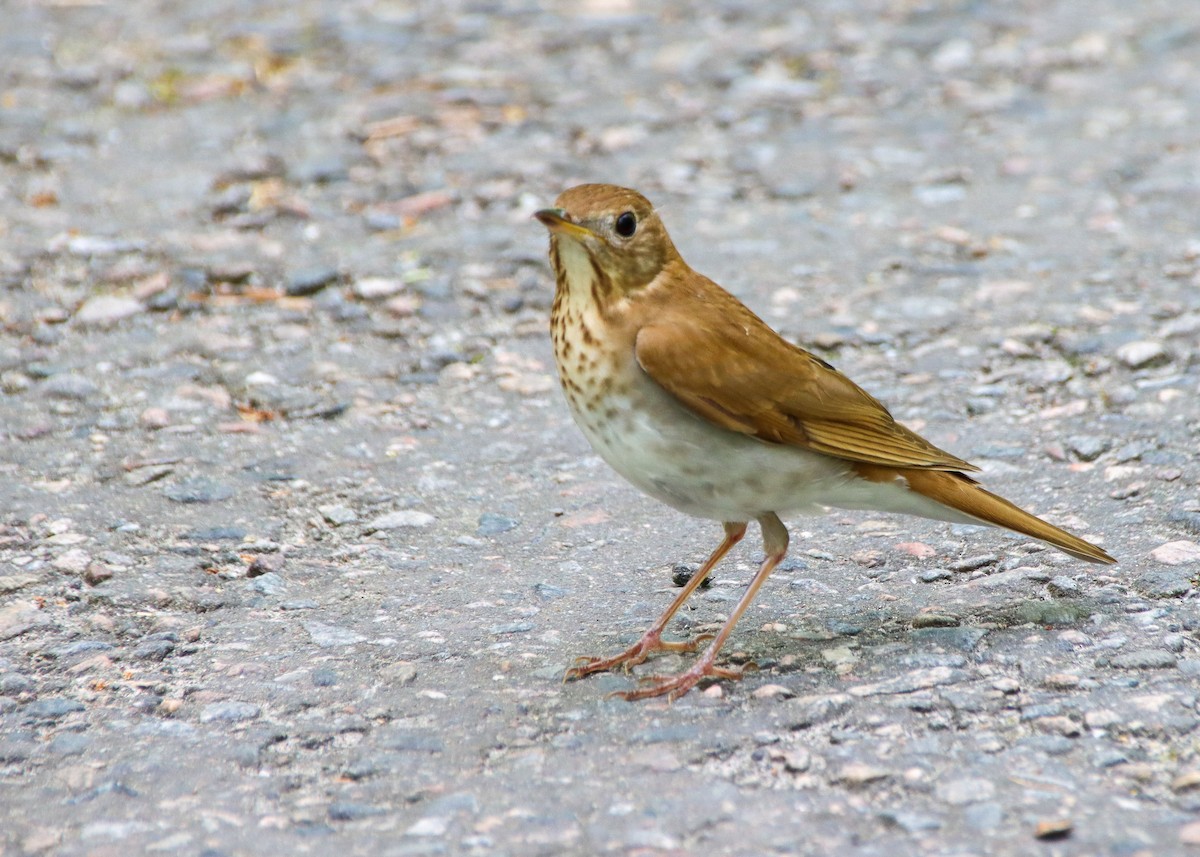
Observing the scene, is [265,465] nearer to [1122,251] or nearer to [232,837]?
[232,837]

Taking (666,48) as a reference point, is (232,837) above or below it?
below

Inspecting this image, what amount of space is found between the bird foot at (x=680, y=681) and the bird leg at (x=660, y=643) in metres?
0.12

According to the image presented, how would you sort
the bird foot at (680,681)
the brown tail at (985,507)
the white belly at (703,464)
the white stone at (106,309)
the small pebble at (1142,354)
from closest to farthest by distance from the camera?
the bird foot at (680,681)
the white belly at (703,464)
the brown tail at (985,507)
the small pebble at (1142,354)
the white stone at (106,309)

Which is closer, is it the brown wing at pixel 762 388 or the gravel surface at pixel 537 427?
the gravel surface at pixel 537 427

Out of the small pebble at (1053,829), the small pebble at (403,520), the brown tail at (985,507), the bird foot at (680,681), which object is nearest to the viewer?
the small pebble at (1053,829)

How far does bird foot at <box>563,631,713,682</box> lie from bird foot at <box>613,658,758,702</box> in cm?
12

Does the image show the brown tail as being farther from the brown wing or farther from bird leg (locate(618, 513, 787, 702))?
bird leg (locate(618, 513, 787, 702))

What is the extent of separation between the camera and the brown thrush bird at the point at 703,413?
407cm

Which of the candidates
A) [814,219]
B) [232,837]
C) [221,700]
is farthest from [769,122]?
[232,837]

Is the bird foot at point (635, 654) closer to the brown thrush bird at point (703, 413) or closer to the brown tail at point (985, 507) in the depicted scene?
the brown thrush bird at point (703, 413)

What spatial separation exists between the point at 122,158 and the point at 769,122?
3.47m

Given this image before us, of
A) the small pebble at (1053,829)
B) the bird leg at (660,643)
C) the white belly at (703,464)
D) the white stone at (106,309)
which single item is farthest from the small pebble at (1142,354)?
the white stone at (106,309)

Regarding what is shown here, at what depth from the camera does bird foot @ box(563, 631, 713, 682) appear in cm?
410

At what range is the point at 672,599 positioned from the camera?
15.2ft
